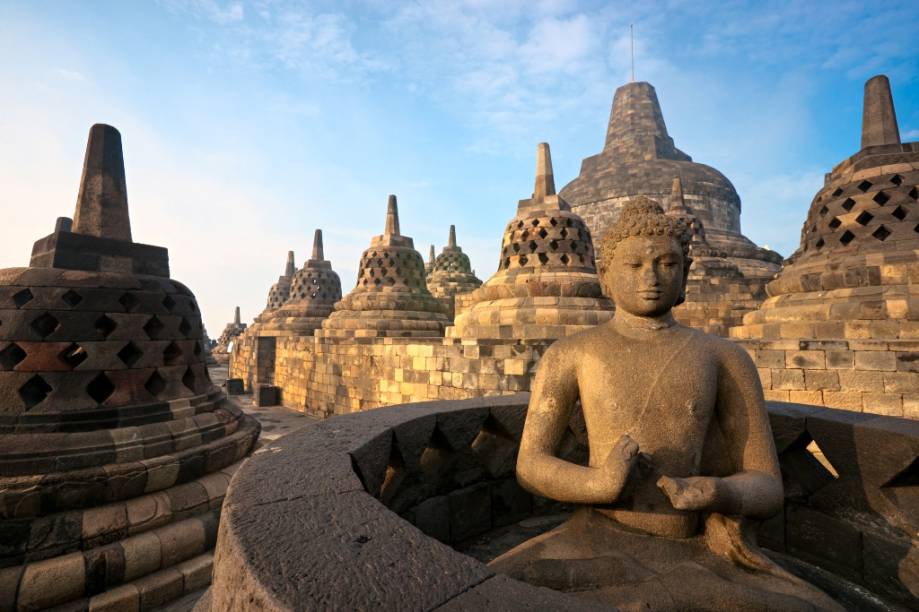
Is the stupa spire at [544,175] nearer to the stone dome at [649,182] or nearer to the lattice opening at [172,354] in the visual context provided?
the lattice opening at [172,354]

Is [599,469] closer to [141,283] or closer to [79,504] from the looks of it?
[79,504]

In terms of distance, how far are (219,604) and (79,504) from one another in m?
2.28

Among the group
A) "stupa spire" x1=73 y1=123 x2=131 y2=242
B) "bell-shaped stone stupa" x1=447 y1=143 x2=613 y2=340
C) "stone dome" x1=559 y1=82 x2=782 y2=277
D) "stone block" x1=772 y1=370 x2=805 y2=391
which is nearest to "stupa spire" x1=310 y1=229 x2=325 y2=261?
"bell-shaped stone stupa" x1=447 y1=143 x2=613 y2=340

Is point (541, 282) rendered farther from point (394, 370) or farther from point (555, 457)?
point (555, 457)

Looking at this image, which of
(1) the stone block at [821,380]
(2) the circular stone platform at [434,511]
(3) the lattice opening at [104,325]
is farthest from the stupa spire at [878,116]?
(3) the lattice opening at [104,325]

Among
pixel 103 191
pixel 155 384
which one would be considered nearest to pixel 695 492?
pixel 155 384

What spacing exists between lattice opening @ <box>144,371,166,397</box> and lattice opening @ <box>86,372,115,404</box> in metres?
0.22

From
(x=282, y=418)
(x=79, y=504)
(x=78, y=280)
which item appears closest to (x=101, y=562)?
(x=79, y=504)

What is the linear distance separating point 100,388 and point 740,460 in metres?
3.87

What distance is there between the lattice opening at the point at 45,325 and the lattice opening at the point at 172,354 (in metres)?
0.67

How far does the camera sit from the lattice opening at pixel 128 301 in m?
3.25

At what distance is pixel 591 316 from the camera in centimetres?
750

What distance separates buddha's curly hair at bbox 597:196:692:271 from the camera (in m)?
1.90

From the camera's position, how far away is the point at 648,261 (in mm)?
1879
